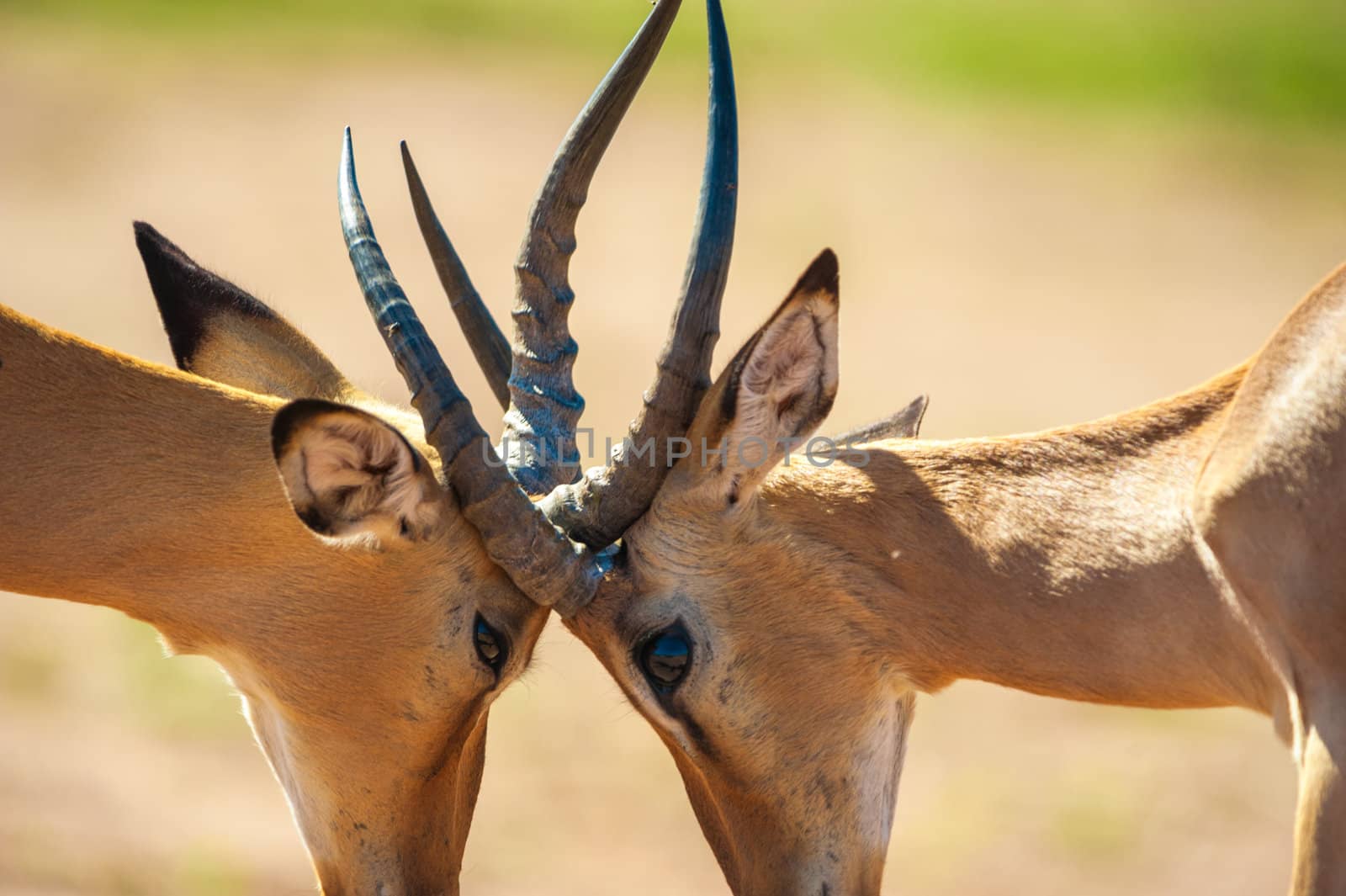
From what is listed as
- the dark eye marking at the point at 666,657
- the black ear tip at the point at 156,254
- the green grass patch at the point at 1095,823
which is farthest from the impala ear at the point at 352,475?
the green grass patch at the point at 1095,823

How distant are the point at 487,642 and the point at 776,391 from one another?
97cm

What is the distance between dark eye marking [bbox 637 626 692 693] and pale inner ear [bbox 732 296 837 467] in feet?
1.60

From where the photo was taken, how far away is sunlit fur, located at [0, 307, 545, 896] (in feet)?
12.4

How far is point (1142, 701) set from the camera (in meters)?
3.73

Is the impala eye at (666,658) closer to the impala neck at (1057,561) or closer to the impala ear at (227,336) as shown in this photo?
the impala neck at (1057,561)

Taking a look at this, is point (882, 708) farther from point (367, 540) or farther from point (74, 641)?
point (74, 641)

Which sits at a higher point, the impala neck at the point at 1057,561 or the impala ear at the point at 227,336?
the impala ear at the point at 227,336

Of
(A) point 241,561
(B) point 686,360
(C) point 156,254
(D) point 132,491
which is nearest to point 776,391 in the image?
(B) point 686,360

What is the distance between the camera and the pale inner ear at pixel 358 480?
338cm

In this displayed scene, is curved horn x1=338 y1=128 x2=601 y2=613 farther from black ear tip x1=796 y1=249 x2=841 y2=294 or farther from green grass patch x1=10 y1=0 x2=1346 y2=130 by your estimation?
green grass patch x1=10 y1=0 x2=1346 y2=130

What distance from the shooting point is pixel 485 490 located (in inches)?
146

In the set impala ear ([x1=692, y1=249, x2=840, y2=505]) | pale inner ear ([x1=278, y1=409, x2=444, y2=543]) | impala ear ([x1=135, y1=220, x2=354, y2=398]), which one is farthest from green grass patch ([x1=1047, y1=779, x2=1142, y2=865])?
pale inner ear ([x1=278, y1=409, x2=444, y2=543])

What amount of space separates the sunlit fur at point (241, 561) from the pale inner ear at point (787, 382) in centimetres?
75

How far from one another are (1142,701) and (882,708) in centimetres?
68
